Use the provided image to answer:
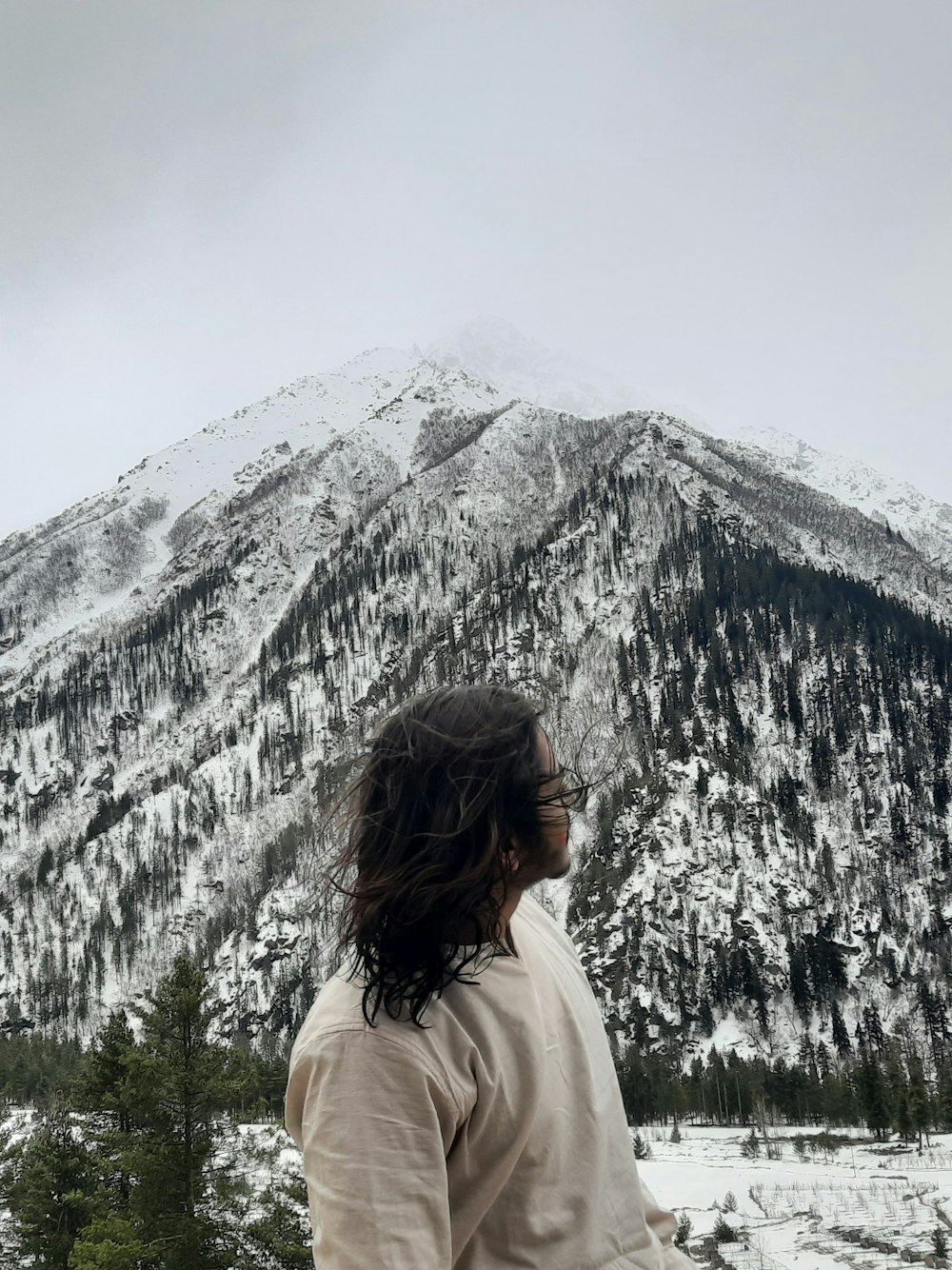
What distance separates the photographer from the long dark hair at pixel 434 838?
1335 millimetres

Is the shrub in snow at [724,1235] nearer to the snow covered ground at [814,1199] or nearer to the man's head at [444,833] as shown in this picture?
the snow covered ground at [814,1199]

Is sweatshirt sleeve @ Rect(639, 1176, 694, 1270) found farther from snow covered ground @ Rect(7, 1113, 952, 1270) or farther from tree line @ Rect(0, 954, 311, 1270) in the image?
snow covered ground @ Rect(7, 1113, 952, 1270)

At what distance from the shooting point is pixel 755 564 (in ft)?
431

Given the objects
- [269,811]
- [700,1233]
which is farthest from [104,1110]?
[269,811]

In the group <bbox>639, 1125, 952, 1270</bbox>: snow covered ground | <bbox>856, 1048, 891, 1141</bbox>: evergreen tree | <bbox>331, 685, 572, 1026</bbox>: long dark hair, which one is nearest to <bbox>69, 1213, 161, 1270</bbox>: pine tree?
<bbox>331, 685, 572, 1026</bbox>: long dark hair

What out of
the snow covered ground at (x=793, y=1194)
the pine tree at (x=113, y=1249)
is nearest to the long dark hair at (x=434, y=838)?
the pine tree at (x=113, y=1249)

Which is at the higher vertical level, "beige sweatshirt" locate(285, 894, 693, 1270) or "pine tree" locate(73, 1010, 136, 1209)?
"beige sweatshirt" locate(285, 894, 693, 1270)

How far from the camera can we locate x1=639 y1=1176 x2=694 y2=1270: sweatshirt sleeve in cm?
158

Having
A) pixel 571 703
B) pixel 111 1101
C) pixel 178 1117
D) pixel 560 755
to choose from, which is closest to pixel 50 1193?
pixel 111 1101

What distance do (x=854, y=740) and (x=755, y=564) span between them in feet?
116

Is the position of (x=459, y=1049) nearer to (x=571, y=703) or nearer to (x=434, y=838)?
(x=434, y=838)

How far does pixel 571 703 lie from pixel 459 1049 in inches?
2183

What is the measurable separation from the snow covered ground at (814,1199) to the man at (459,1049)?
20.4 meters

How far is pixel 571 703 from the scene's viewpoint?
5628 cm
